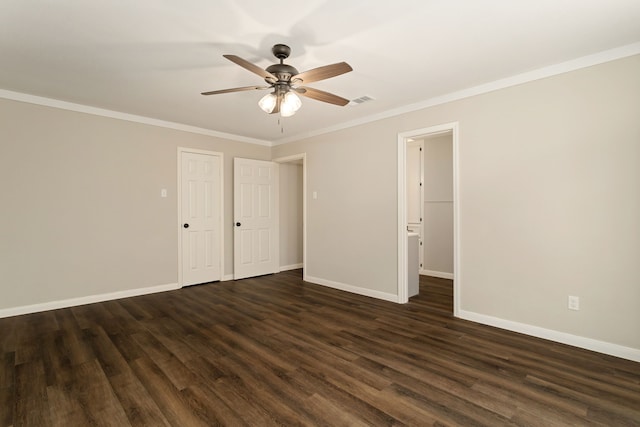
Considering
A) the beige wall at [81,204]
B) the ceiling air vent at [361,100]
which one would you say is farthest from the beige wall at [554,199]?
the beige wall at [81,204]

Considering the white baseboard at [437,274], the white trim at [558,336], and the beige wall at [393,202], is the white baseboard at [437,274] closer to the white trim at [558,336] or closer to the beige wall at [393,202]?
the beige wall at [393,202]

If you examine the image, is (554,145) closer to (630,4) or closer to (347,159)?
(630,4)

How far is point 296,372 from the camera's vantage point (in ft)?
7.80

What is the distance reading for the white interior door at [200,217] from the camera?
5.02 m

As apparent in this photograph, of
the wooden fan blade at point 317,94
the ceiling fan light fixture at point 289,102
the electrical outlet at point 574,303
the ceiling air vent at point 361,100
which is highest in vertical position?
the ceiling air vent at point 361,100

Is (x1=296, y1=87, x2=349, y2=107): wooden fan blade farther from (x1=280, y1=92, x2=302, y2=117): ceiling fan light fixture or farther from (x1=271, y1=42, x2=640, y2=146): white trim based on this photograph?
(x1=271, y1=42, x2=640, y2=146): white trim

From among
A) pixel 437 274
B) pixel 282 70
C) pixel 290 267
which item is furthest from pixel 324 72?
pixel 290 267

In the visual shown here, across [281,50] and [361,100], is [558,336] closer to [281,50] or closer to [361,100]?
[361,100]

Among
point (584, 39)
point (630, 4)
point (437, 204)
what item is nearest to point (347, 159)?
point (437, 204)

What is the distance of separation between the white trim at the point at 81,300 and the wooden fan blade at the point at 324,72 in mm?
3938

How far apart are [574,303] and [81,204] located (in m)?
5.76

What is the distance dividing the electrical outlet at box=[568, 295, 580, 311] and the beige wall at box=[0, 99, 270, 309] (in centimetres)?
508

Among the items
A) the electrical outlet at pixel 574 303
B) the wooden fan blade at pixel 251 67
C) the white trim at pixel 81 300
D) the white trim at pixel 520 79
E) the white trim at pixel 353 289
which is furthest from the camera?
the white trim at pixel 353 289

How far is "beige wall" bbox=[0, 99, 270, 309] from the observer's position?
3.67 meters
